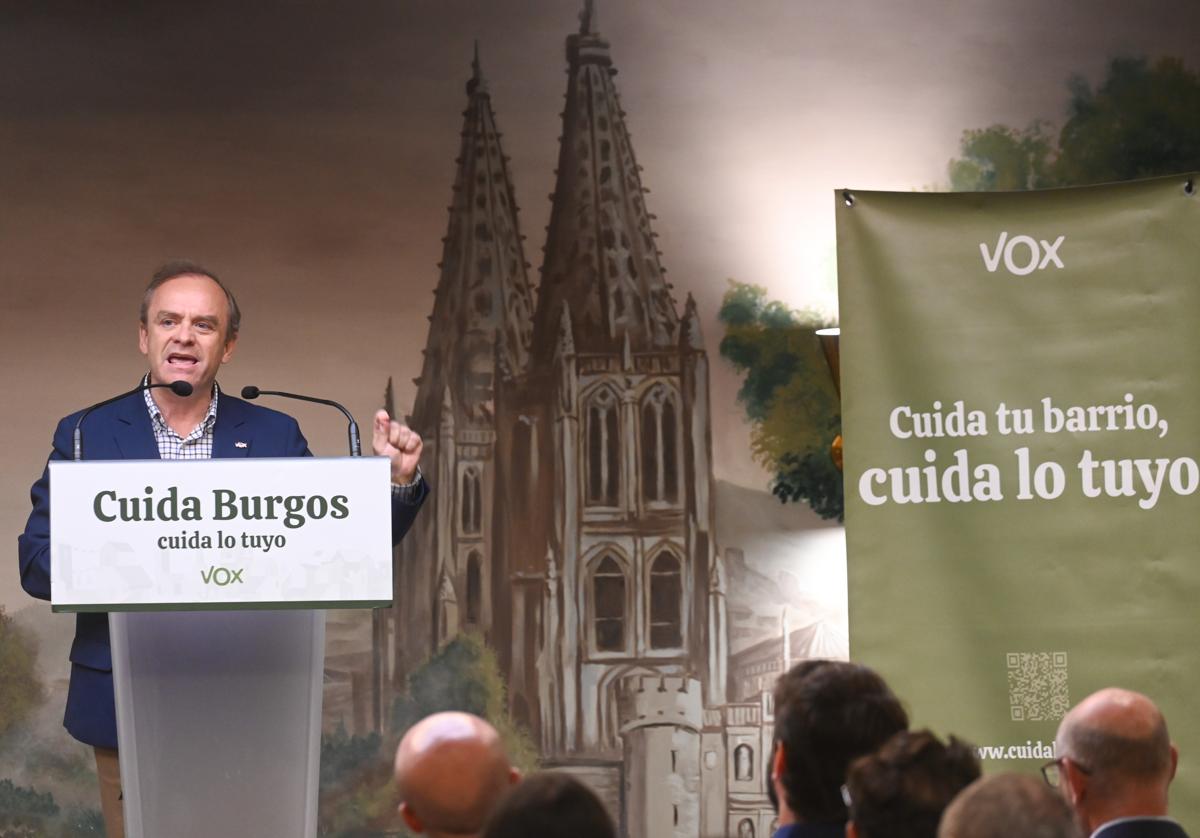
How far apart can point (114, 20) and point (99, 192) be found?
2.25 ft

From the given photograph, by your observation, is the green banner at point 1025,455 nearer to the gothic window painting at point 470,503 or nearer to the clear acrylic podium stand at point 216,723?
the clear acrylic podium stand at point 216,723

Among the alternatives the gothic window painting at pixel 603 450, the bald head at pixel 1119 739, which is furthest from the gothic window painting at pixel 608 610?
the bald head at pixel 1119 739

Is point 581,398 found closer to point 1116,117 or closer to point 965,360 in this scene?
A: point 1116,117

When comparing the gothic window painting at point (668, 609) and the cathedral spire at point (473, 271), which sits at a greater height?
the cathedral spire at point (473, 271)

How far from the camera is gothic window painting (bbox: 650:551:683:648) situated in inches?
263

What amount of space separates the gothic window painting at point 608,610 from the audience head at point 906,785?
14.4 ft

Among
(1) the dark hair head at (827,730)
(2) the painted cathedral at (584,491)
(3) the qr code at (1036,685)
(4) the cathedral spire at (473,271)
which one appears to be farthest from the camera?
(4) the cathedral spire at (473,271)

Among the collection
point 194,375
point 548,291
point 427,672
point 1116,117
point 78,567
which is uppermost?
point 1116,117

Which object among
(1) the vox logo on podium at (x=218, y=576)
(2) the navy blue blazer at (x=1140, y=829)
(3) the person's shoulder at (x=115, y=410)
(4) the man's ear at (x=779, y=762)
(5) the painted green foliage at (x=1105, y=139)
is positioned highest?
(5) the painted green foliage at (x=1105, y=139)

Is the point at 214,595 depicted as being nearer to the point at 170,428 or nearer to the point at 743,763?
the point at 170,428

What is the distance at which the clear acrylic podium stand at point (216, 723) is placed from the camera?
310 centimetres

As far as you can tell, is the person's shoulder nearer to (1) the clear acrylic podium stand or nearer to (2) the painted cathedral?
(1) the clear acrylic podium stand

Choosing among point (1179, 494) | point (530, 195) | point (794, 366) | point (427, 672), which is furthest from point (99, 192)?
point (1179, 494)

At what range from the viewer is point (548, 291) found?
270 inches
